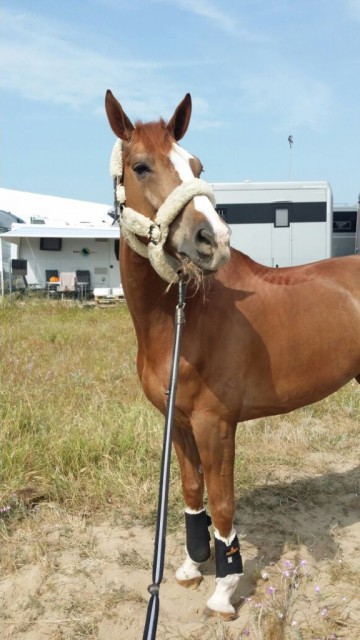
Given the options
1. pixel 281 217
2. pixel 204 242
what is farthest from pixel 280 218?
pixel 204 242

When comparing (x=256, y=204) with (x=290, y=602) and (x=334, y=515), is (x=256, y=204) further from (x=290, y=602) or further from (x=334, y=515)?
(x=290, y=602)

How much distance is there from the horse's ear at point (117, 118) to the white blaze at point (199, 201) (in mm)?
254

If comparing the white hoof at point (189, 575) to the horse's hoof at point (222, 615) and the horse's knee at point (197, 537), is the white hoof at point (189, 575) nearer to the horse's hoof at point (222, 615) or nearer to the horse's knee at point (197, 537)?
the horse's knee at point (197, 537)

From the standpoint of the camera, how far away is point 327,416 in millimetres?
5340

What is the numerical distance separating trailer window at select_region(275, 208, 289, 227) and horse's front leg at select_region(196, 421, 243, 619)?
1416 cm

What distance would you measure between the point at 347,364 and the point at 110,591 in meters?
1.84

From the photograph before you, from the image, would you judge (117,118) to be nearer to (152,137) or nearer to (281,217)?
(152,137)

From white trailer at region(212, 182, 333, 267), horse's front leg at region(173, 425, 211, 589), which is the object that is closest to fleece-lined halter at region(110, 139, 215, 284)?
horse's front leg at region(173, 425, 211, 589)

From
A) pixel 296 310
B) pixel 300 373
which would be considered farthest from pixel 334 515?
pixel 296 310

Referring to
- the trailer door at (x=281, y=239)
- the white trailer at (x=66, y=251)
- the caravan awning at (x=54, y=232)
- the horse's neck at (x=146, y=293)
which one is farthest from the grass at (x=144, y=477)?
the white trailer at (x=66, y=251)

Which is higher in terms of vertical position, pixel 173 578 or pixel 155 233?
pixel 155 233

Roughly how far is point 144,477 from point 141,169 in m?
2.50

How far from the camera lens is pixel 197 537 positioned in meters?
2.90

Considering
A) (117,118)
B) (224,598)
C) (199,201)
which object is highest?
(117,118)
